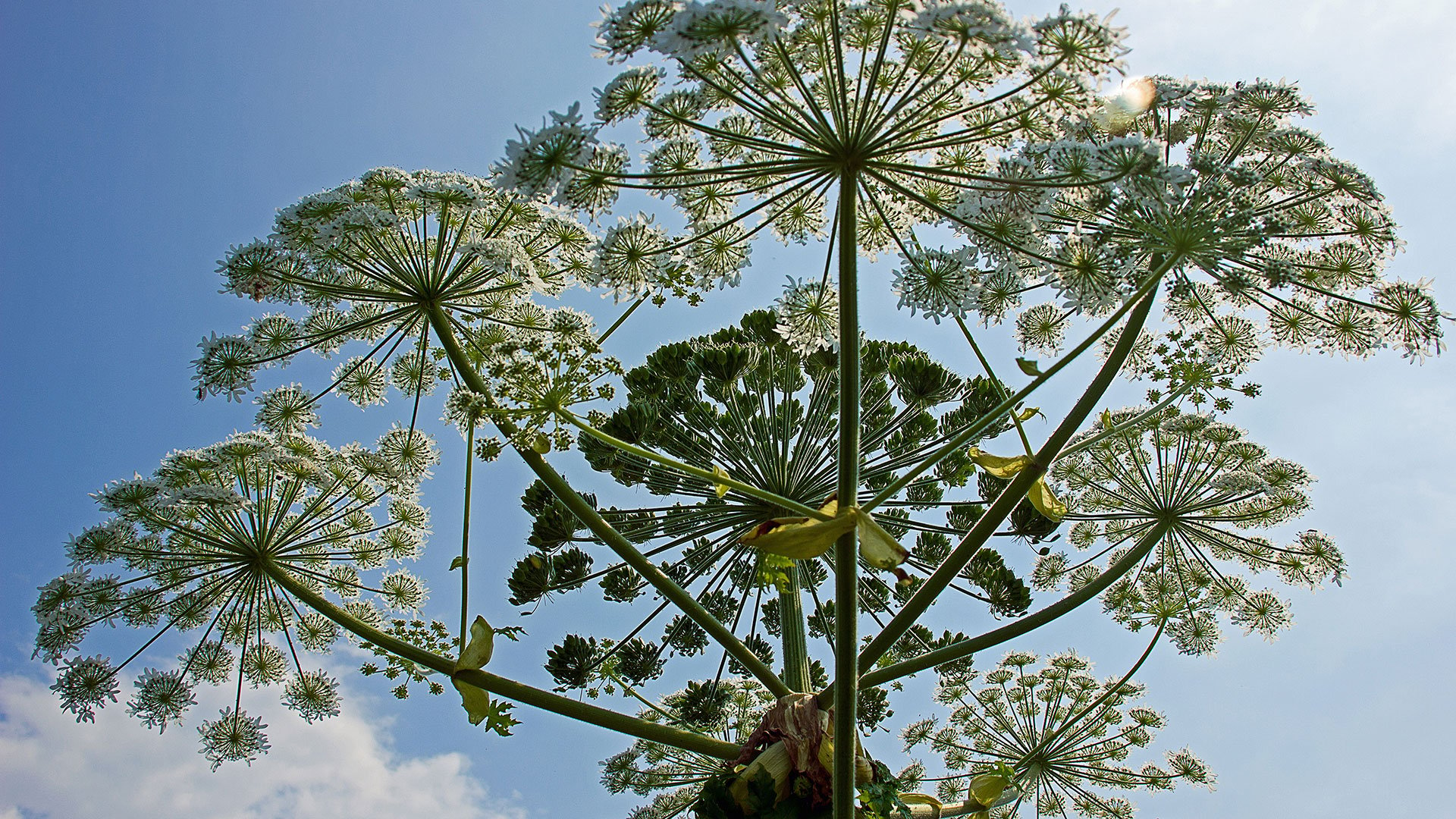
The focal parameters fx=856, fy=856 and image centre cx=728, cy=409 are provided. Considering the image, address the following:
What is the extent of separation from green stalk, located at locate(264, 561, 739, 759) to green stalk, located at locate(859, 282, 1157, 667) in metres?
1.62

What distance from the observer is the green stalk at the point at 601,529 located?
5.01 meters

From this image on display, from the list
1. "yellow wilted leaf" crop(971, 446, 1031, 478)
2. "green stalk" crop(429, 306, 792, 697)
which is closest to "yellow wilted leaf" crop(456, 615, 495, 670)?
"green stalk" crop(429, 306, 792, 697)

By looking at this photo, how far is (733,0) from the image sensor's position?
4.05 m

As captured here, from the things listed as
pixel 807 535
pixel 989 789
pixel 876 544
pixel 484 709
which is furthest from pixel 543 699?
pixel 989 789

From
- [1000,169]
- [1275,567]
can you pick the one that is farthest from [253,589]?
[1275,567]

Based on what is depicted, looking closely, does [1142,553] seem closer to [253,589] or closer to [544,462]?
[544,462]

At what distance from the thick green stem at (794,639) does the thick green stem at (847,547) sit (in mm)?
3772

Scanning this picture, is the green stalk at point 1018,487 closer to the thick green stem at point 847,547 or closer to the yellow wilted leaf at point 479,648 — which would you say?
the thick green stem at point 847,547

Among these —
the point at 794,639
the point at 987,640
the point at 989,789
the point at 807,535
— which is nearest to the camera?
the point at 807,535

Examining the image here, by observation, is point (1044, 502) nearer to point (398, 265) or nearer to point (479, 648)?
point (479, 648)

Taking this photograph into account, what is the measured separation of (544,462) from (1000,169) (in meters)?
3.23

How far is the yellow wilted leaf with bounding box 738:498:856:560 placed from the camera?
343 cm

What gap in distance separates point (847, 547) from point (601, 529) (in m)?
1.92

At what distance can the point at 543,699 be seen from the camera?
16.4 ft
